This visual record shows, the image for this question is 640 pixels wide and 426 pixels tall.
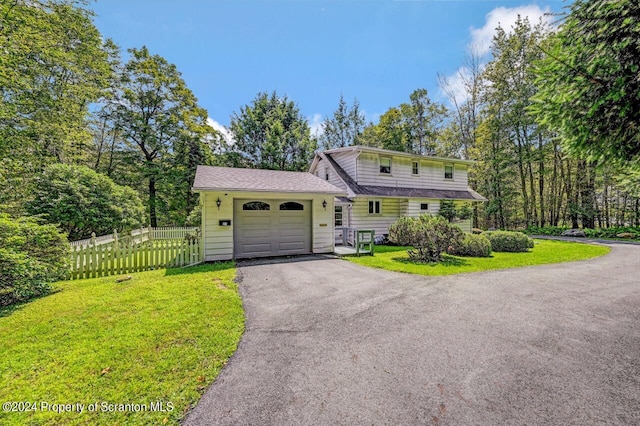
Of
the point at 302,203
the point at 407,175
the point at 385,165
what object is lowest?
the point at 302,203

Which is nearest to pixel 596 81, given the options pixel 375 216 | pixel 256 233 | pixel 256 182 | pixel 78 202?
pixel 256 182

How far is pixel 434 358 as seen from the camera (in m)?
3.14

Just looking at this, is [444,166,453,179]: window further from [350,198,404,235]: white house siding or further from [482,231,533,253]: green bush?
[482,231,533,253]: green bush

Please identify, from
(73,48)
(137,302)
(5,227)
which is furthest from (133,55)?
(137,302)

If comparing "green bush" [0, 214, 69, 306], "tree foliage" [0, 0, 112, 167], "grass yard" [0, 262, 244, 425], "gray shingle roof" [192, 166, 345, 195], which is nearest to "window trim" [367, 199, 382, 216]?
"gray shingle roof" [192, 166, 345, 195]

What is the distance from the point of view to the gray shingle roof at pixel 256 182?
361 inches

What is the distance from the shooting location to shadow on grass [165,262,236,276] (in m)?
7.73

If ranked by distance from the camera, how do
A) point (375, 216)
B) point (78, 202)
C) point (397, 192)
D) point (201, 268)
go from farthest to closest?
point (397, 192)
point (375, 216)
point (78, 202)
point (201, 268)

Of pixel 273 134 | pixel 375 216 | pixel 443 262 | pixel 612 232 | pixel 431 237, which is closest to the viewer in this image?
pixel 443 262

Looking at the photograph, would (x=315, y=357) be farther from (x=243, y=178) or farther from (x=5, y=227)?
(x=243, y=178)

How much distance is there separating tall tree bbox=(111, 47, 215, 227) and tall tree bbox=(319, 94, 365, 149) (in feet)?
43.8

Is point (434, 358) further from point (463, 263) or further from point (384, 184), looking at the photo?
point (384, 184)

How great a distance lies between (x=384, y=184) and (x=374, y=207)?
5.93 feet

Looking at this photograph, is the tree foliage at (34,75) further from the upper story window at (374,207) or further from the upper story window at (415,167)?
the upper story window at (415,167)
